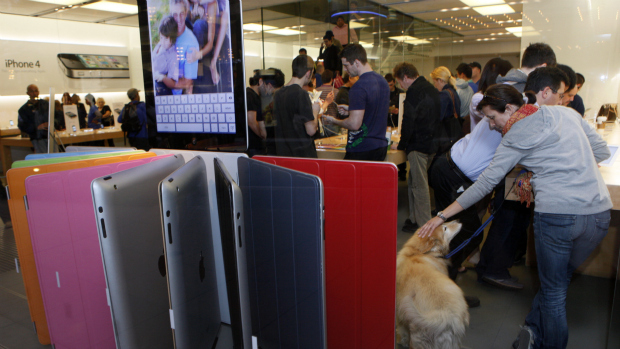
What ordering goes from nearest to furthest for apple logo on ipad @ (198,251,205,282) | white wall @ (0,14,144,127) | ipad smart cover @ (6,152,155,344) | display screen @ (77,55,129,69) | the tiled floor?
apple logo on ipad @ (198,251,205,282) < ipad smart cover @ (6,152,155,344) < the tiled floor < display screen @ (77,55,129,69) < white wall @ (0,14,144,127)

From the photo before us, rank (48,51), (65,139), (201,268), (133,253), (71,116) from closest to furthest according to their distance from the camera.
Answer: (133,253) < (201,268) < (48,51) < (71,116) < (65,139)

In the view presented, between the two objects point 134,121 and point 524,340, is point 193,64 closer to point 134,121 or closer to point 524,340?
point 134,121

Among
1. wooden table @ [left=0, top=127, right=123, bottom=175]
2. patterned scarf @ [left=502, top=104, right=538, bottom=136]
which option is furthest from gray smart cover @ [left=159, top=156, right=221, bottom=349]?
wooden table @ [left=0, top=127, right=123, bottom=175]

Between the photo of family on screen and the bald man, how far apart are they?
2.64 meters

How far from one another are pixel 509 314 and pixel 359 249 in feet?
3.97

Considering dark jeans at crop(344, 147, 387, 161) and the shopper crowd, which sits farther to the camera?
dark jeans at crop(344, 147, 387, 161)

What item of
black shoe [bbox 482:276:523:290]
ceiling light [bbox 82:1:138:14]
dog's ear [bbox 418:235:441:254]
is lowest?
black shoe [bbox 482:276:523:290]

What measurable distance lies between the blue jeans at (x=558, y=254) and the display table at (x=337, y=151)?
712 mm

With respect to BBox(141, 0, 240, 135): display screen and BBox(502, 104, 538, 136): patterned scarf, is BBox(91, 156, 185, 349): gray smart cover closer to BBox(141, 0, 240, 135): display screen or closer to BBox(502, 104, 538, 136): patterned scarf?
BBox(141, 0, 240, 135): display screen

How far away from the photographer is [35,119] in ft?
12.8

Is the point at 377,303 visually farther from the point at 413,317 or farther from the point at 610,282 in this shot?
the point at 610,282

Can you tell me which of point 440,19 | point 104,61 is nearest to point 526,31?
point 440,19

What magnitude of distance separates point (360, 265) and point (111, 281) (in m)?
0.96

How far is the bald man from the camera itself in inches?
150
